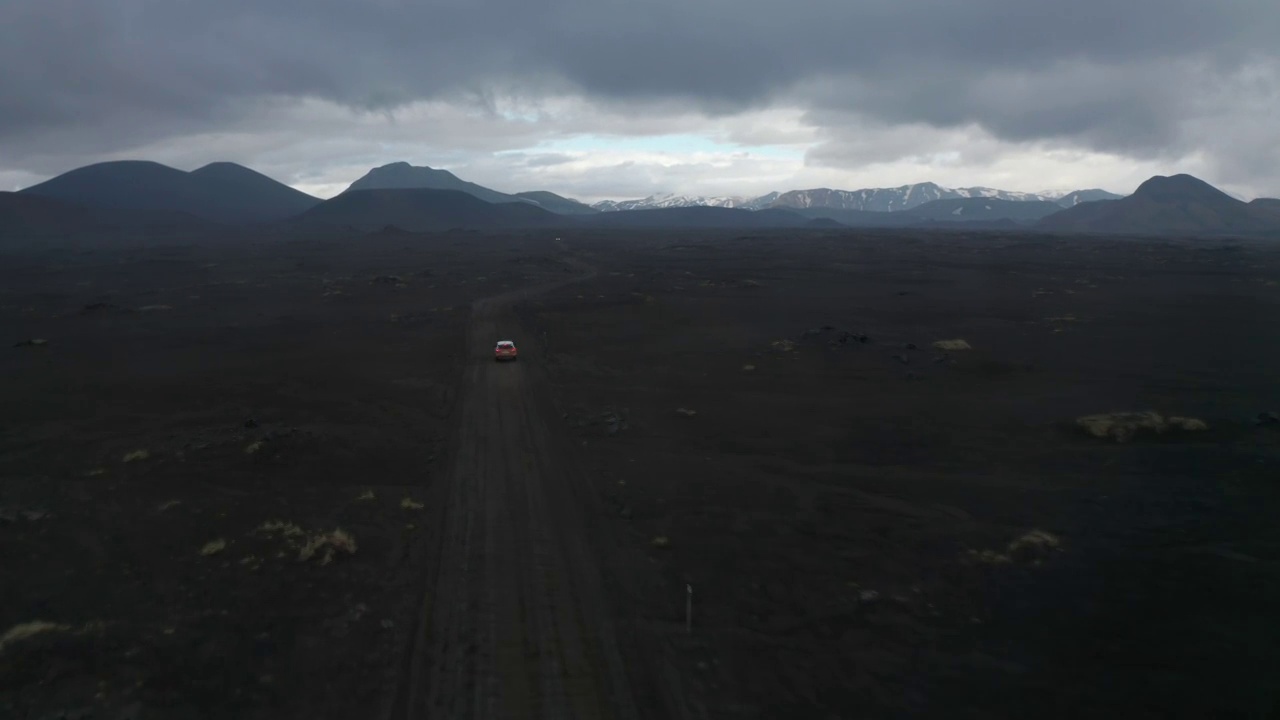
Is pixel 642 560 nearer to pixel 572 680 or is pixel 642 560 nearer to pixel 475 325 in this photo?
pixel 572 680

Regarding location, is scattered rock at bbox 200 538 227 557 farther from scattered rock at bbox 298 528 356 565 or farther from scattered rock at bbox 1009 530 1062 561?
scattered rock at bbox 1009 530 1062 561


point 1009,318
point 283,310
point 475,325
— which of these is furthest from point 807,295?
point 283,310

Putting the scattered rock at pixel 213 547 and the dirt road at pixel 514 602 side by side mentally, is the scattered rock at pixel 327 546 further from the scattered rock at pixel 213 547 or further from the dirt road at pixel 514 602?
the dirt road at pixel 514 602

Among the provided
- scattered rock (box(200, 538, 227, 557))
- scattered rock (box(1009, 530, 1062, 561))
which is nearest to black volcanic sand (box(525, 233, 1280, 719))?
scattered rock (box(1009, 530, 1062, 561))

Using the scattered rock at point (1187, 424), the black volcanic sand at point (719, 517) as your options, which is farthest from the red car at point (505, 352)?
the scattered rock at point (1187, 424)

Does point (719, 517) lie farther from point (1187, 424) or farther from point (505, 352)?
point (505, 352)
